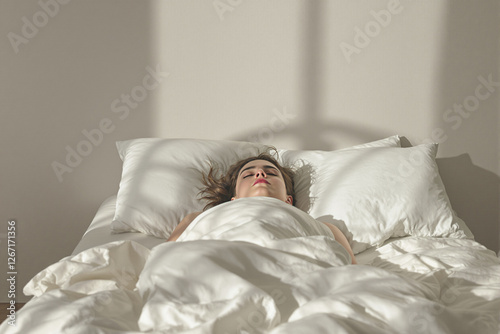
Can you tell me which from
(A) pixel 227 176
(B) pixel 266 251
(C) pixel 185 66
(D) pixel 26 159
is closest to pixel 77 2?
(C) pixel 185 66

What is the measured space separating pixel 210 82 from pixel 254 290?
1633mm

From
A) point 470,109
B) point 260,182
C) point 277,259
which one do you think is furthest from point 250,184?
point 470,109

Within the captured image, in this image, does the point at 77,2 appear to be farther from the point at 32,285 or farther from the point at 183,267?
the point at 183,267

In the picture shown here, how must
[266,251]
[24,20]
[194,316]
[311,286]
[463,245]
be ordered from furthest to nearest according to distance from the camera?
1. [24,20]
2. [463,245]
3. [266,251]
4. [311,286]
5. [194,316]

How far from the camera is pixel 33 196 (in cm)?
249

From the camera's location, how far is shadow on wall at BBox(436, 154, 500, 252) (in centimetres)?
257

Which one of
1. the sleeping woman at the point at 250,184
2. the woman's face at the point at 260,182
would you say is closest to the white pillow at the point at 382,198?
the sleeping woman at the point at 250,184

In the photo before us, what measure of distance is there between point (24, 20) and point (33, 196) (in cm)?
90

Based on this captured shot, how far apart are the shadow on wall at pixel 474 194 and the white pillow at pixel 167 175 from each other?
16.9 inches
